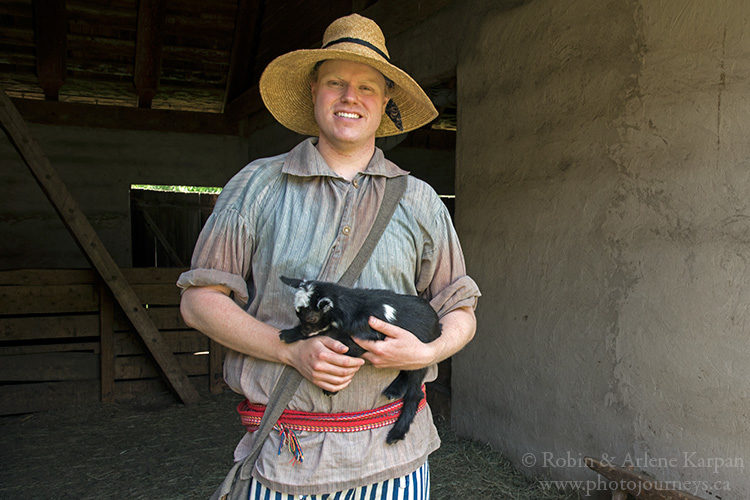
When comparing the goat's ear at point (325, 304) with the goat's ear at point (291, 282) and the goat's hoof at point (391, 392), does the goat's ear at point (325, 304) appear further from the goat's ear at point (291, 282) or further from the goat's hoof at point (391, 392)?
the goat's hoof at point (391, 392)

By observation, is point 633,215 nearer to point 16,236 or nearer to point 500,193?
point 500,193

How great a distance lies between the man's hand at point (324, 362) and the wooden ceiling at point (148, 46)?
19.6ft

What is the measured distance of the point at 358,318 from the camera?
1413mm

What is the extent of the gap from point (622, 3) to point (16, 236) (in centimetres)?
762

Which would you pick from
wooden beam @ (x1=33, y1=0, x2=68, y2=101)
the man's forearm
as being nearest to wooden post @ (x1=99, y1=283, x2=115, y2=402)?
wooden beam @ (x1=33, y1=0, x2=68, y2=101)

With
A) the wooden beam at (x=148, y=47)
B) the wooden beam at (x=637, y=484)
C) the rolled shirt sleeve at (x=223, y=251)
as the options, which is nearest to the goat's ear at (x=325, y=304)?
the rolled shirt sleeve at (x=223, y=251)

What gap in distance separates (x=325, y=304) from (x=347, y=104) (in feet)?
1.63

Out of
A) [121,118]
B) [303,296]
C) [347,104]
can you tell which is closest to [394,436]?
[303,296]

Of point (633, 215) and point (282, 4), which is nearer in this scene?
point (633, 215)

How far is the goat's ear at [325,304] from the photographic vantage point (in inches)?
53.7

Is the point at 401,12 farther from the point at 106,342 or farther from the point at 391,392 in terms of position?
the point at 391,392

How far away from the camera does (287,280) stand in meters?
1.39

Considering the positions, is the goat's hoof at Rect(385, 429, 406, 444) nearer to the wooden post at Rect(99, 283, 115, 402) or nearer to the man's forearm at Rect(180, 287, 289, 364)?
the man's forearm at Rect(180, 287, 289, 364)

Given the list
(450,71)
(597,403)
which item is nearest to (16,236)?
(450,71)
